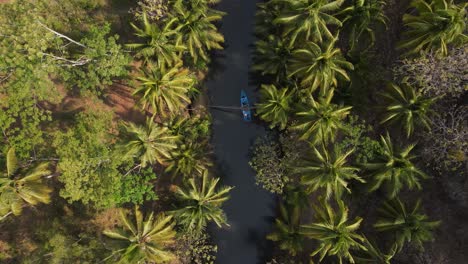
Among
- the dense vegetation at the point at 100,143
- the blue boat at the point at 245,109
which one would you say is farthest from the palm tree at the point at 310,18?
the blue boat at the point at 245,109

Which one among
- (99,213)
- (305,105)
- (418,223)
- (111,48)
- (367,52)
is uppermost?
(111,48)

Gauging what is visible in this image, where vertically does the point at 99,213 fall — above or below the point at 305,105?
below

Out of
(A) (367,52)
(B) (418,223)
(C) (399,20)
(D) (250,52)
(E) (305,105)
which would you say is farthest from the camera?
(D) (250,52)

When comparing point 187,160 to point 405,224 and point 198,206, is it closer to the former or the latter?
point 198,206

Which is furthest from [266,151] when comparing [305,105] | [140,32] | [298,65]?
[140,32]

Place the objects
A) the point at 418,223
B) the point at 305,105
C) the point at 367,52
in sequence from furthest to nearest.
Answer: the point at 367,52, the point at 305,105, the point at 418,223

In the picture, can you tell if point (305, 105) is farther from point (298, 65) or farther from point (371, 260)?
point (371, 260)

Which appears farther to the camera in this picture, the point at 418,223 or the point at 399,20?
the point at 399,20
